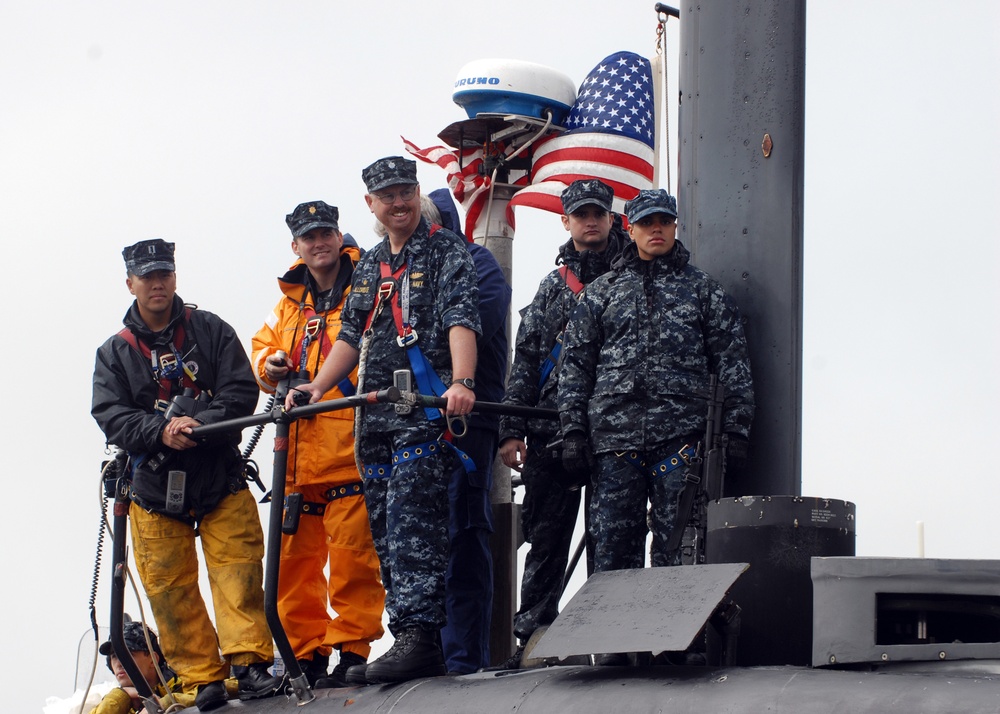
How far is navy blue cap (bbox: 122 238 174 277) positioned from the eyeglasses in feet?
3.97

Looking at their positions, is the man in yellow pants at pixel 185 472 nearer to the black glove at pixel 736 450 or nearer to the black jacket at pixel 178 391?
the black jacket at pixel 178 391

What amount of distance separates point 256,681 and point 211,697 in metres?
0.22

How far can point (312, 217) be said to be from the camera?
26.6 ft

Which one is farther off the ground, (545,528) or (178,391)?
(178,391)

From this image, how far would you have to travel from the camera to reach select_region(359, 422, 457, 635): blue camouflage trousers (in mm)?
6480

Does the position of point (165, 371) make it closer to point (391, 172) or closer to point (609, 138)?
point (391, 172)

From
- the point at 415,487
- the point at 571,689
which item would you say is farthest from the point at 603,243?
the point at 571,689

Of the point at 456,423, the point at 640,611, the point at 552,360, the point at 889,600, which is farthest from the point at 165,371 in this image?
the point at 889,600

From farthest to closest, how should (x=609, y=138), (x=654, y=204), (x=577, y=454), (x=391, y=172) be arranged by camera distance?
(x=609, y=138) < (x=391, y=172) < (x=654, y=204) < (x=577, y=454)

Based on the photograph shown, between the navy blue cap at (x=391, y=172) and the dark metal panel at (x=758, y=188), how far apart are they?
1.26m

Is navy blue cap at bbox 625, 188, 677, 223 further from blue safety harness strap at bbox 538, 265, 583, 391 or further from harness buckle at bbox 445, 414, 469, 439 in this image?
harness buckle at bbox 445, 414, 469, 439

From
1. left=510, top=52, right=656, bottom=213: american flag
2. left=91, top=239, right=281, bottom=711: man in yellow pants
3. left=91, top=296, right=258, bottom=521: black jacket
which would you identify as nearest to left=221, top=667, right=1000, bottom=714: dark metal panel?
left=91, top=239, right=281, bottom=711: man in yellow pants

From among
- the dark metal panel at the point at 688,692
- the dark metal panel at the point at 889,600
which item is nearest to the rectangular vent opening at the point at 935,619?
the dark metal panel at the point at 889,600

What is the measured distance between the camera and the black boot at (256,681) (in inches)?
271
